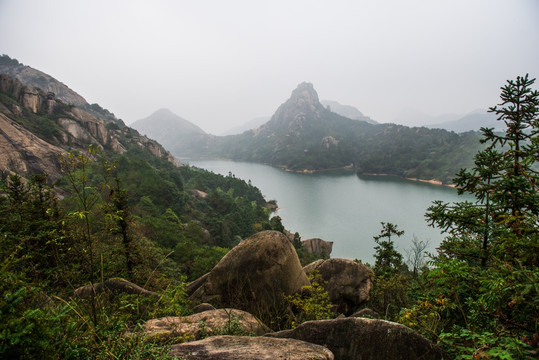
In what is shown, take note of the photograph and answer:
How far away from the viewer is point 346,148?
120m

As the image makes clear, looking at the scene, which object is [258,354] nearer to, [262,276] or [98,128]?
[262,276]

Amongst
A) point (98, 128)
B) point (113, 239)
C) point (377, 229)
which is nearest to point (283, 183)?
point (377, 229)

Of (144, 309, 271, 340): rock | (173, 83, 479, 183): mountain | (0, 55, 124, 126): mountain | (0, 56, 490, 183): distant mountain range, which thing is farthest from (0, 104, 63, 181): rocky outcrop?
(173, 83, 479, 183): mountain

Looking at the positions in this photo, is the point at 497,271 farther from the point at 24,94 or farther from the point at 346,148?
A: the point at 346,148

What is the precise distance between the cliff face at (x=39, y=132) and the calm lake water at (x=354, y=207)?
3363cm

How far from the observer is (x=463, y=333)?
251cm

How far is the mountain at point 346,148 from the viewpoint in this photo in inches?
3280

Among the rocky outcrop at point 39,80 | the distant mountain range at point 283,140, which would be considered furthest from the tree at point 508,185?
the rocky outcrop at point 39,80

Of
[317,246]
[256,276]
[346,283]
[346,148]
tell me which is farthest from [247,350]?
[346,148]

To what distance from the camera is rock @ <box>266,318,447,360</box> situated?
128 inches

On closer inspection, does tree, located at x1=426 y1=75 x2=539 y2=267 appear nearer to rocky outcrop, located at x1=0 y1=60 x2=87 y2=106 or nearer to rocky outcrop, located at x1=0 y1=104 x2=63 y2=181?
rocky outcrop, located at x1=0 y1=104 x2=63 y2=181

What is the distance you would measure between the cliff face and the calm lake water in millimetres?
33629

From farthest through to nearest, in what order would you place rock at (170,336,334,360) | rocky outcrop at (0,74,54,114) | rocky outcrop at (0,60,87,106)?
rocky outcrop at (0,60,87,106), rocky outcrop at (0,74,54,114), rock at (170,336,334,360)

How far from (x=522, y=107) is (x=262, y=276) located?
7.18 m
